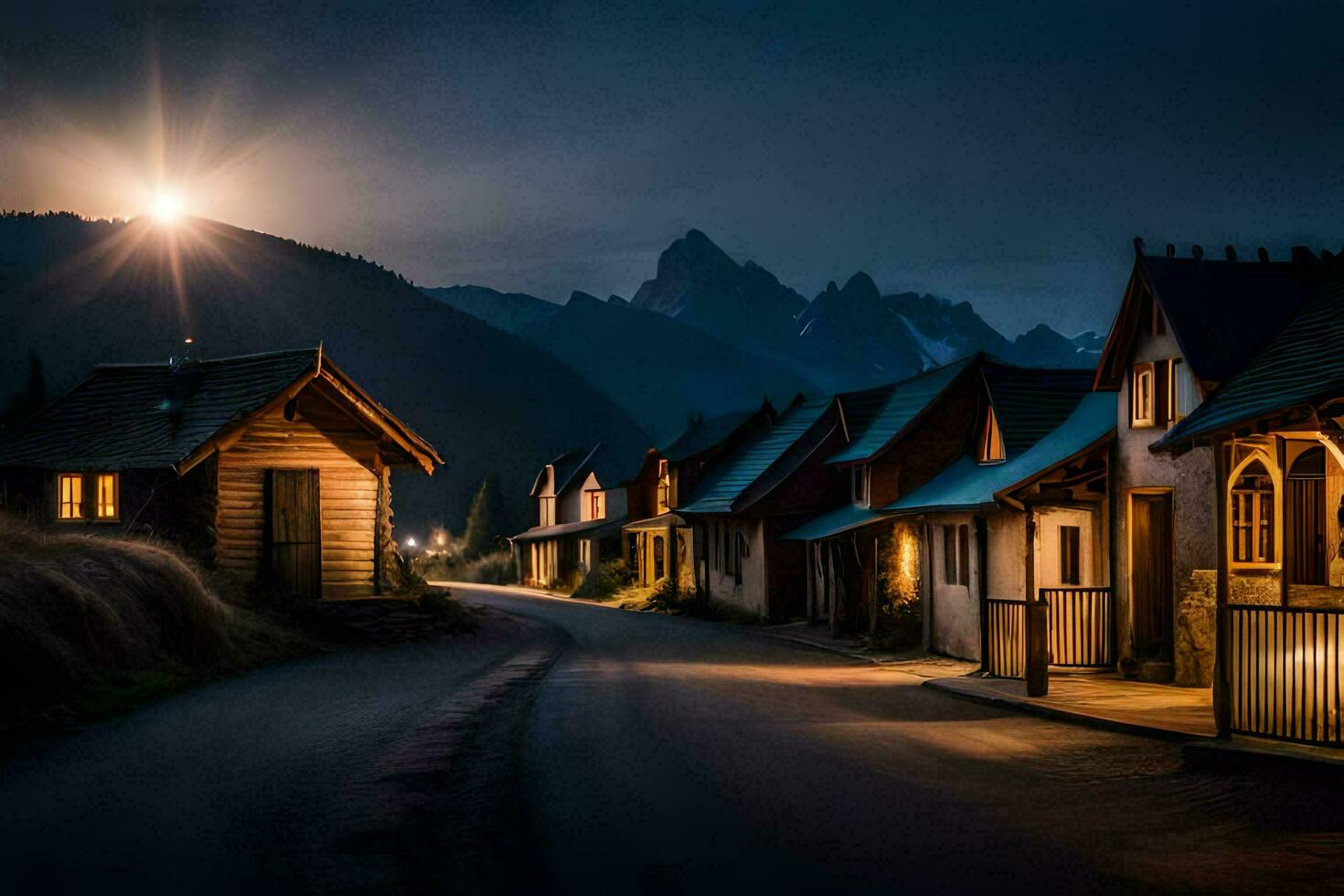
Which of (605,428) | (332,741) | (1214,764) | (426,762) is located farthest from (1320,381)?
(605,428)

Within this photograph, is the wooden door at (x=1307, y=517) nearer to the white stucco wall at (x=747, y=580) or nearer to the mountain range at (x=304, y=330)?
the white stucco wall at (x=747, y=580)

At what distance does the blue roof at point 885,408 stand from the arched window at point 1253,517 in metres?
14.5

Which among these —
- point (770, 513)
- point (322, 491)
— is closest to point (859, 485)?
point (770, 513)

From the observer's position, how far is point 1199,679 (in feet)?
63.6

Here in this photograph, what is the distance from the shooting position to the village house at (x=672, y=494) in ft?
172

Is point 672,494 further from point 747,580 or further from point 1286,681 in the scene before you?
point 1286,681

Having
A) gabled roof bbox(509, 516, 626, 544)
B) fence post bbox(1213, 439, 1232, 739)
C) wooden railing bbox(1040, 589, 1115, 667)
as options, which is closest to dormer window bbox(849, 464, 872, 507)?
wooden railing bbox(1040, 589, 1115, 667)

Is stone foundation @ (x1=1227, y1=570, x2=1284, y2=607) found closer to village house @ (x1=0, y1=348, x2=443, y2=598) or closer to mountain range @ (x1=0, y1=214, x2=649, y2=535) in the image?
village house @ (x1=0, y1=348, x2=443, y2=598)

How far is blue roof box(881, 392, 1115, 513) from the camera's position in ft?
76.1

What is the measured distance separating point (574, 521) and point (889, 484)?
1547 inches

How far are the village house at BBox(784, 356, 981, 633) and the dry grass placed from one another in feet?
47.1

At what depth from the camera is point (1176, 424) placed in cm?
1906

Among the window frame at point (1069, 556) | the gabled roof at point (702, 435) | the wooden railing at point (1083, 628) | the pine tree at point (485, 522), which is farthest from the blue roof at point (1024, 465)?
the pine tree at point (485, 522)

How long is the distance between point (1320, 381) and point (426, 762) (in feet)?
32.4
